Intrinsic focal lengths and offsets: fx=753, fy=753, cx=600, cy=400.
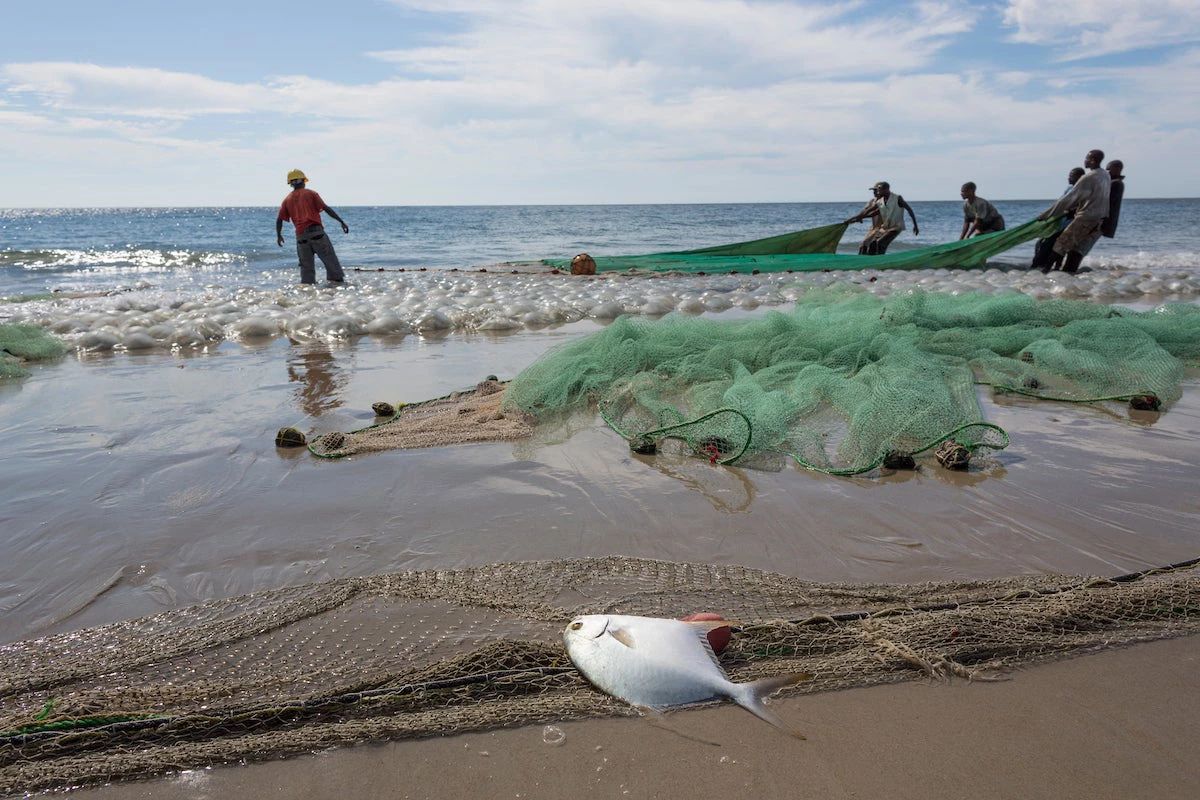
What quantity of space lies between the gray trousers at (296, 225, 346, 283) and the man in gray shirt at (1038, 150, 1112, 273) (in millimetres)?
10746

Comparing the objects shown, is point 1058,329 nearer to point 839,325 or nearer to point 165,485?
point 839,325

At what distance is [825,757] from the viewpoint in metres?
1.79

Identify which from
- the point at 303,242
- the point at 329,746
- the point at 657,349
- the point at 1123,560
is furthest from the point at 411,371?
the point at 303,242

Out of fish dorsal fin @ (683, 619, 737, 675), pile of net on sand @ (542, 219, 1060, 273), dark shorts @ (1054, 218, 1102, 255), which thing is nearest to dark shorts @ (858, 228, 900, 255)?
pile of net on sand @ (542, 219, 1060, 273)

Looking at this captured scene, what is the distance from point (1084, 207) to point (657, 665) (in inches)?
466

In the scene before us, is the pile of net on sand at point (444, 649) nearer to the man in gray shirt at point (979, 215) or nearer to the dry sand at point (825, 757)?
the dry sand at point (825, 757)

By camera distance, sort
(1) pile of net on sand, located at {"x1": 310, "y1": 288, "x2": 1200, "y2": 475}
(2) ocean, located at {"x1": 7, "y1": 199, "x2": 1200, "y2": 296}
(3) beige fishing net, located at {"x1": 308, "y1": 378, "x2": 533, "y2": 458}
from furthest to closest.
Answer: (2) ocean, located at {"x1": 7, "y1": 199, "x2": 1200, "y2": 296} → (3) beige fishing net, located at {"x1": 308, "y1": 378, "x2": 533, "y2": 458} → (1) pile of net on sand, located at {"x1": 310, "y1": 288, "x2": 1200, "y2": 475}

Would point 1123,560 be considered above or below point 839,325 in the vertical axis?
below

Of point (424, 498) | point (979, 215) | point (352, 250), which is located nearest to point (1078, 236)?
point (979, 215)

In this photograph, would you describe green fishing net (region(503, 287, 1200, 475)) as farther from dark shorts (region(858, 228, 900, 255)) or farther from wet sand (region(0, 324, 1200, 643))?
dark shorts (region(858, 228, 900, 255))

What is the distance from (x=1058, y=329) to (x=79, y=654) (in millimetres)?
6342

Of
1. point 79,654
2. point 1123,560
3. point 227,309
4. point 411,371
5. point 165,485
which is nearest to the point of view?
point 79,654

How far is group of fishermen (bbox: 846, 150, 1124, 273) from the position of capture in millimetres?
10766

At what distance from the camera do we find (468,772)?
5.81 ft
